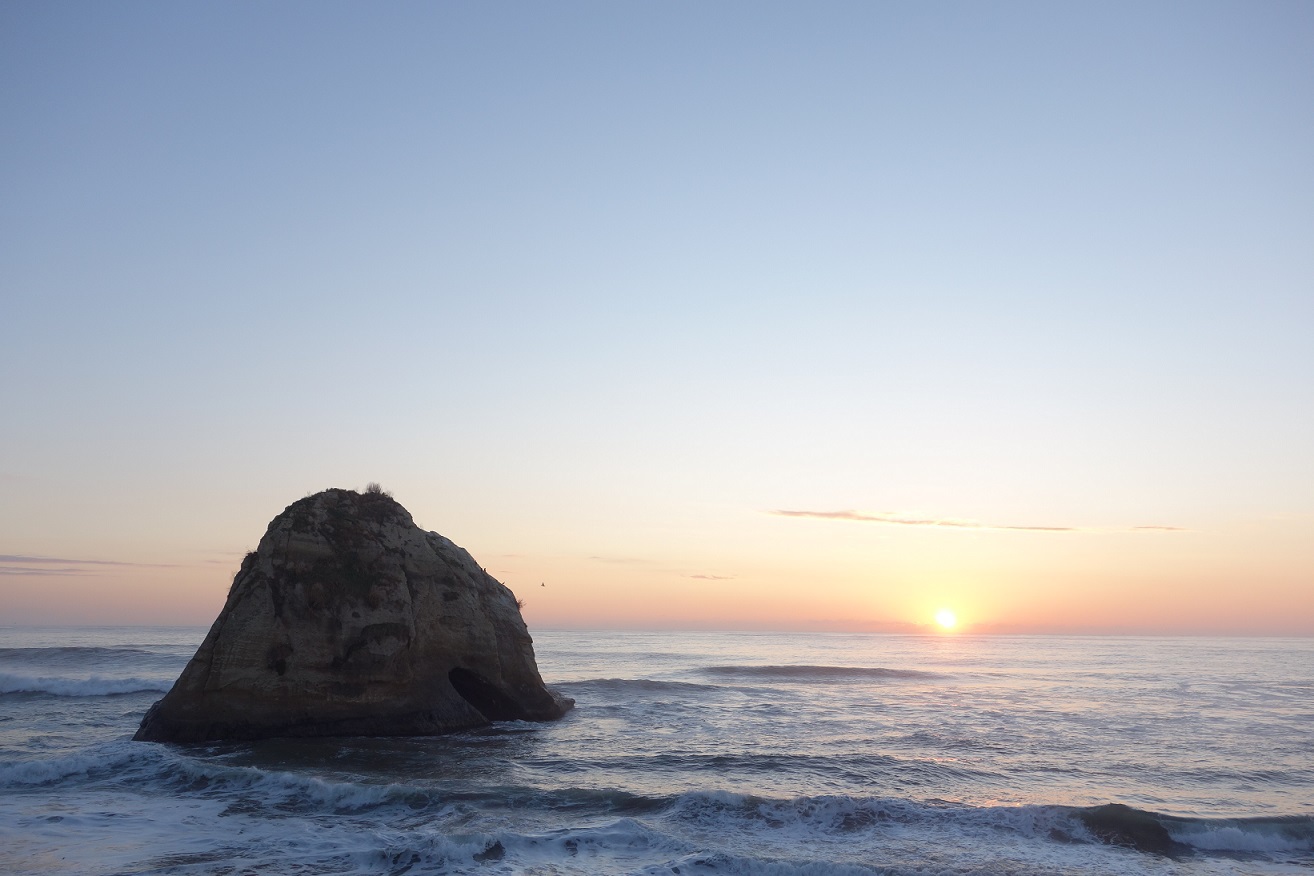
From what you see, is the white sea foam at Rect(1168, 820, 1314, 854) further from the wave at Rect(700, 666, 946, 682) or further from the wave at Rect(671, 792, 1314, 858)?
the wave at Rect(700, 666, 946, 682)

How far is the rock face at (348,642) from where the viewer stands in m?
18.8

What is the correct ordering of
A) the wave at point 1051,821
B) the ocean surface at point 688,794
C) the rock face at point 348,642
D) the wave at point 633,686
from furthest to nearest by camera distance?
the wave at point 633,686, the rock face at point 348,642, the wave at point 1051,821, the ocean surface at point 688,794

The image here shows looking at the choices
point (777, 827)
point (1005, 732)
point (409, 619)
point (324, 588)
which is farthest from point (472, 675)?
point (1005, 732)

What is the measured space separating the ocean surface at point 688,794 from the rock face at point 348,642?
0.80 metres

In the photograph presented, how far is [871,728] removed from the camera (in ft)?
78.8

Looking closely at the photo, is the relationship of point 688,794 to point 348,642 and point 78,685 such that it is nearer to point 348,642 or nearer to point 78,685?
point 348,642

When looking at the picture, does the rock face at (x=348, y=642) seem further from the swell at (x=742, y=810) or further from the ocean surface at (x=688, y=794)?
the swell at (x=742, y=810)

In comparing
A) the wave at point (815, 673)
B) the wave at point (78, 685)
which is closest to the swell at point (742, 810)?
the wave at point (78, 685)

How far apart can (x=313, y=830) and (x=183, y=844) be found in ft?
5.97

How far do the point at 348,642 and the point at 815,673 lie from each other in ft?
105

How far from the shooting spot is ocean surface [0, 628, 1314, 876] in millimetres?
12070

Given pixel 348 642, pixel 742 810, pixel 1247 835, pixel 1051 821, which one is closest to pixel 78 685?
pixel 348 642

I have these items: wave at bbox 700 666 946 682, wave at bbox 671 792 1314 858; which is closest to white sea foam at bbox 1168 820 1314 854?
wave at bbox 671 792 1314 858

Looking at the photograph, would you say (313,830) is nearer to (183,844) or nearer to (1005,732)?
(183,844)
